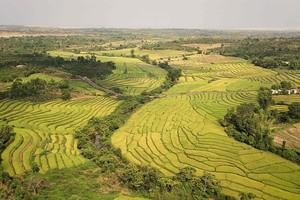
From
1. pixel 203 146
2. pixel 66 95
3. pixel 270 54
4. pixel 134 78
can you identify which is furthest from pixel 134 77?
pixel 270 54

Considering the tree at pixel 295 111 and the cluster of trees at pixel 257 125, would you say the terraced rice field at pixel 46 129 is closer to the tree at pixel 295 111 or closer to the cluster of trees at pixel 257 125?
the cluster of trees at pixel 257 125

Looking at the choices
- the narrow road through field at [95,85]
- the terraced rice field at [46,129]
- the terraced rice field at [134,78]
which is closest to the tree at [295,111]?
the terraced rice field at [46,129]

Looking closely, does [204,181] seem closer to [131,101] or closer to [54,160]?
[54,160]

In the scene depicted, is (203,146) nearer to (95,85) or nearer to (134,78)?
(95,85)

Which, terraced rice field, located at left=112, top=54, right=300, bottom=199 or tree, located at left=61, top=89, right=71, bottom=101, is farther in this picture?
tree, located at left=61, top=89, right=71, bottom=101

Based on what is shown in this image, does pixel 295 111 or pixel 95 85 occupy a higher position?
pixel 295 111


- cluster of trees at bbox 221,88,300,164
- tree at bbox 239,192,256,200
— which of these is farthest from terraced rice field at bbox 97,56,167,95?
tree at bbox 239,192,256,200

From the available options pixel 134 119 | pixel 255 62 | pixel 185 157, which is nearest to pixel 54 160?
pixel 185 157

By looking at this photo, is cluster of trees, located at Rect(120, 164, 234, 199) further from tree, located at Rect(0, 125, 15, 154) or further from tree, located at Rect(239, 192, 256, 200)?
tree, located at Rect(0, 125, 15, 154)
